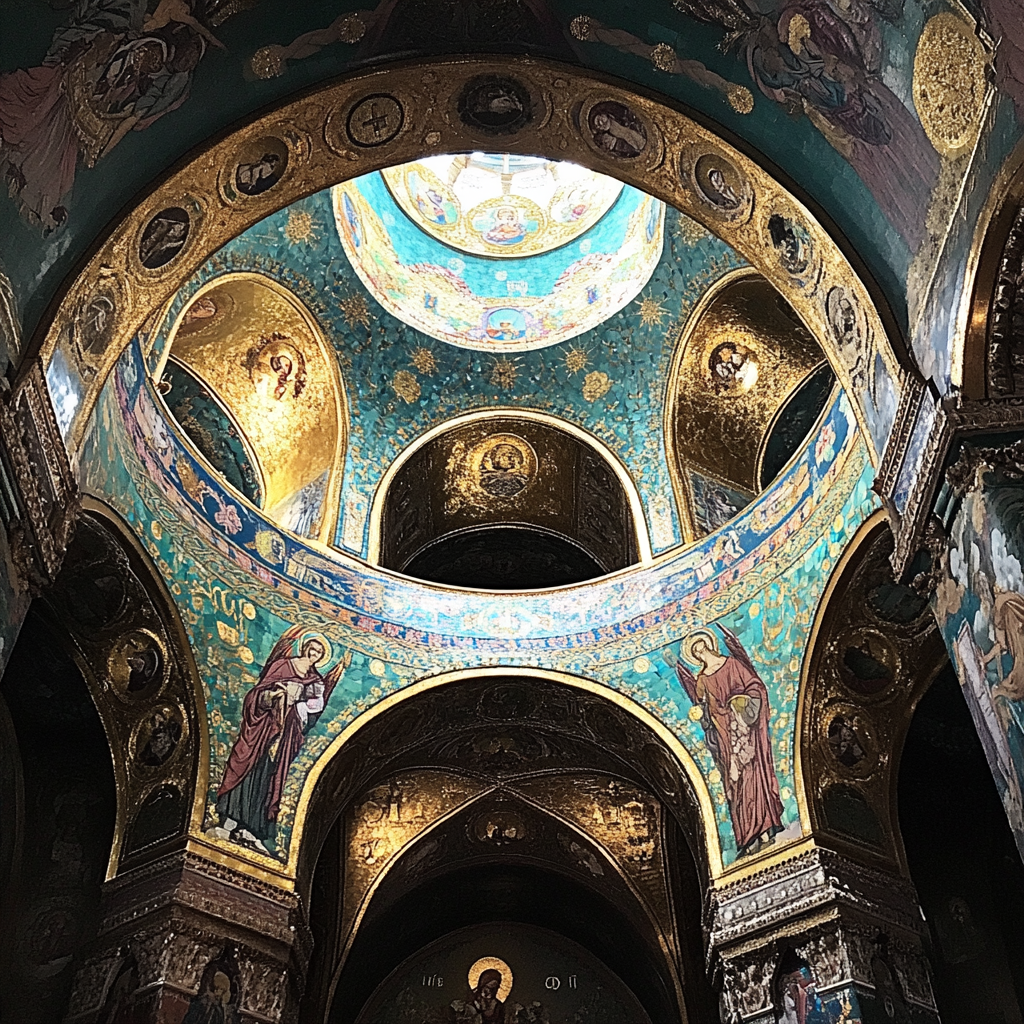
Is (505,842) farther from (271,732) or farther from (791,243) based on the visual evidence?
(791,243)

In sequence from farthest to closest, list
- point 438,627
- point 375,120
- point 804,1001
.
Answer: point 438,627 < point 804,1001 < point 375,120

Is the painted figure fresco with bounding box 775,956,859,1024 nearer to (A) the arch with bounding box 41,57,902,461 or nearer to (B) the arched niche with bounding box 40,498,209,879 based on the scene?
(A) the arch with bounding box 41,57,902,461

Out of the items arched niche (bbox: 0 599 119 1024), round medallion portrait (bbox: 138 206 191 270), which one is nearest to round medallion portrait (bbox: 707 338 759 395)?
round medallion portrait (bbox: 138 206 191 270)

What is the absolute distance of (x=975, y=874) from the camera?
11984 millimetres

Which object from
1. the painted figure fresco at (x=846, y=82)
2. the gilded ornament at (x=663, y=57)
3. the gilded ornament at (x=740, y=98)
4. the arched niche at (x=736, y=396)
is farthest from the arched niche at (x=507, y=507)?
the painted figure fresco at (x=846, y=82)

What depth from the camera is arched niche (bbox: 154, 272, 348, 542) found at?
43.2 ft

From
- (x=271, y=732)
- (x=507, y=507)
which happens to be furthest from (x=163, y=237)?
(x=507, y=507)

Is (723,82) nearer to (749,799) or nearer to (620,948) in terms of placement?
(749,799)

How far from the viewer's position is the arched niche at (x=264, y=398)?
13.2 meters

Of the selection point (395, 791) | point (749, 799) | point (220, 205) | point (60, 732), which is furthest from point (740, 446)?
point (60, 732)

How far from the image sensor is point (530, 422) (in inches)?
585

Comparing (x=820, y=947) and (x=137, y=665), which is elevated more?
(x=137, y=665)

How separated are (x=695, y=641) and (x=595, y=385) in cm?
414

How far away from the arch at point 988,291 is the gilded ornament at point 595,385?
797 cm
